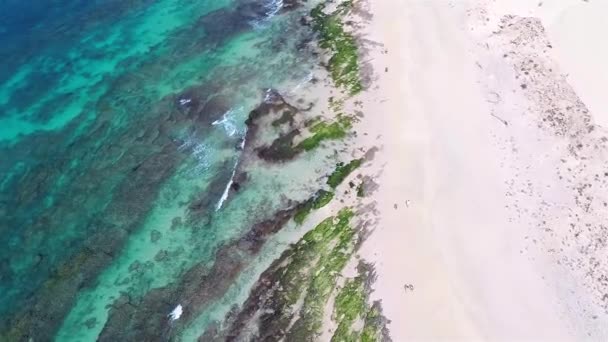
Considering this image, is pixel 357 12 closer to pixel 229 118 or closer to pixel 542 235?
pixel 229 118

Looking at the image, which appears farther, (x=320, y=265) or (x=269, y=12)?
(x=269, y=12)

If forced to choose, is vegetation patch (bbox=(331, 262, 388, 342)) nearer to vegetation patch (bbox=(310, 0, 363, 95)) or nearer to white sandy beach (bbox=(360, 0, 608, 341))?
white sandy beach (bbox=(360, 0, 608, 341))

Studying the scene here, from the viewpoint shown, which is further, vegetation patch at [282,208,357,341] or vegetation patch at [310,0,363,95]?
vegetation patch at [310,0,363,95]

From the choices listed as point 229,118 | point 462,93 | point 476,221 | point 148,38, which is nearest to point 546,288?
point 476,221

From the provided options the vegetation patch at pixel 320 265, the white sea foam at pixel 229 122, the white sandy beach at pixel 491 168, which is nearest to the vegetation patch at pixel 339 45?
the white sandy beach at pixel 491 168

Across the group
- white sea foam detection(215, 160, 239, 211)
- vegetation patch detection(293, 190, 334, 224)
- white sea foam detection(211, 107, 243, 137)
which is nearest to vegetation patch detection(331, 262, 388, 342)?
vegetation patch detection(293, 190, 334, 224)

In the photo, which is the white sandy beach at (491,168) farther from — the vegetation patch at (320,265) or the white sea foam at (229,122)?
the white sea foam at (229,122)

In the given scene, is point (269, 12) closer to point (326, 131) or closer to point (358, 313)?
point (326, 131)

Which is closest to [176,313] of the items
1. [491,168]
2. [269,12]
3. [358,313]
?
[358,313]
